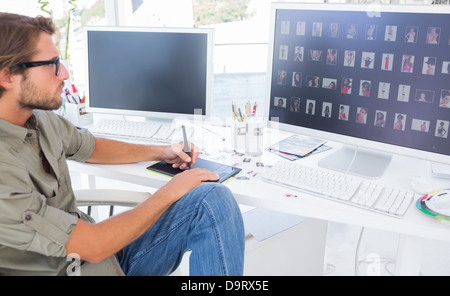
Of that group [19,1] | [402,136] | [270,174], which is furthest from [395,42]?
[19,1]

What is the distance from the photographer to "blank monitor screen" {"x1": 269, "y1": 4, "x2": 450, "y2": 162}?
1.26 m

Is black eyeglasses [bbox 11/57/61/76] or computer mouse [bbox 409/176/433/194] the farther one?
computer mouse [bbox 409/176/433/194]

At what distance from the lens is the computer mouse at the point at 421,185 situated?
128 centimetres

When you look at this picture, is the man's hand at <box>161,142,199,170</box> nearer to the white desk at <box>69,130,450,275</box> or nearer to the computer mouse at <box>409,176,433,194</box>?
the white desk at <box>69,130,450,275</box>

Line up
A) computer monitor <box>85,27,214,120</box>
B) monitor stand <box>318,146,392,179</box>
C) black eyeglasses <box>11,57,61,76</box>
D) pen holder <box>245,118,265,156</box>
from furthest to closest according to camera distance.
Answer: computer monitor <box>85,27,214,120</box> < pen holder <box>245,118,265,156</box> < monitor stand <box>318,146,392,179</box> < black eyeglasses <box>11,57,61,76</box>

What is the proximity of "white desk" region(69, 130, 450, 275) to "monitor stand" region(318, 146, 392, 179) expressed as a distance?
3cm

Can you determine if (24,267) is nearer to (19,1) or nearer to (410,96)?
(410,96)

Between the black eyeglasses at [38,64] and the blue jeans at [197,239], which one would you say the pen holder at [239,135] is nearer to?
the blue jeans at [197,239]

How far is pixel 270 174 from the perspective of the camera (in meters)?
1.39

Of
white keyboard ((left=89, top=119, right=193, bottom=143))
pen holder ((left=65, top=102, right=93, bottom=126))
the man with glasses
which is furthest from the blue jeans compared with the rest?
pen holder ((left=65, top=102, right=93, bottom=126))

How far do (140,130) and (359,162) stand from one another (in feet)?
2.93

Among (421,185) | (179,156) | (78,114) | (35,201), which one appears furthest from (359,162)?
(78,114)

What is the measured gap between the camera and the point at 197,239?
1.22 metres

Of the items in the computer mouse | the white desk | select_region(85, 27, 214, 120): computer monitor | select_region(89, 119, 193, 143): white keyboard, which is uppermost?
select_region(85, 27, 214, 120): computer monitor
